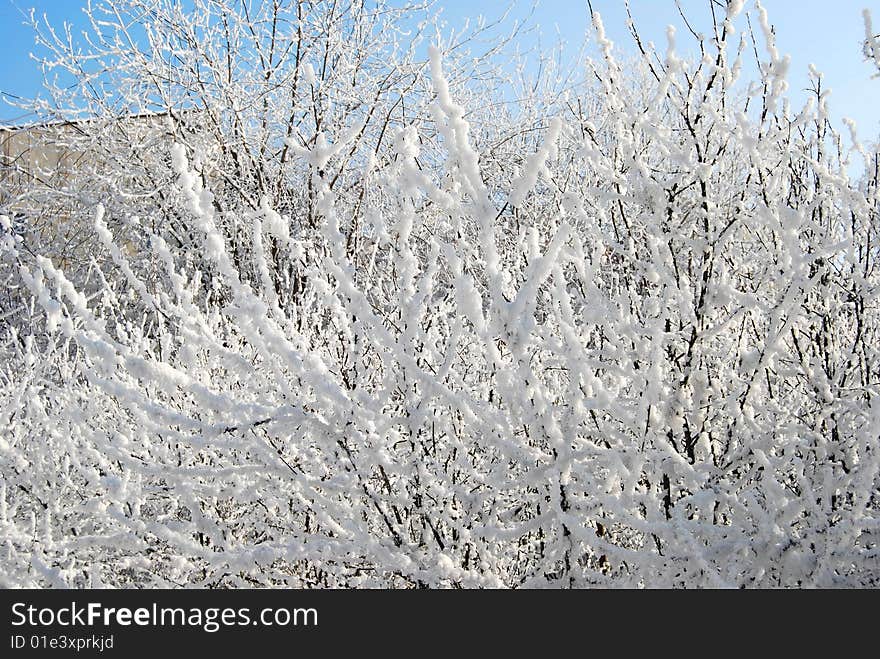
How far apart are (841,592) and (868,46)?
1.67m

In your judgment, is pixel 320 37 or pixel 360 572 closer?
pixel 360 572

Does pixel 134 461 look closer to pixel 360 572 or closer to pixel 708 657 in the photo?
pixel 360 572

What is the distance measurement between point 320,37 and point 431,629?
7.16 metres

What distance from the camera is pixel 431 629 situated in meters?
1.75

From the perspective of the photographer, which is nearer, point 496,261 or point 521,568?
point 496,261

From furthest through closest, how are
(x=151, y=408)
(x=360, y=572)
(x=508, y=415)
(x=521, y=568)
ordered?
(x=521, y=568) → (x=360, y=572) → (x=508, y=415) → (x=151, y=408)

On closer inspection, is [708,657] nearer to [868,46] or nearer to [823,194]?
[823,194]

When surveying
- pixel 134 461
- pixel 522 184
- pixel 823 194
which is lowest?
pixel 134 461

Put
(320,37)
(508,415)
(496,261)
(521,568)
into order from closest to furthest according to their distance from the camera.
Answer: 1. (496,261)
2. (508,415)
3. (521,568)
4. (320,37)

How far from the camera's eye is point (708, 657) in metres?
1.66

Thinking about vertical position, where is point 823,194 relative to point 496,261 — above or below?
above

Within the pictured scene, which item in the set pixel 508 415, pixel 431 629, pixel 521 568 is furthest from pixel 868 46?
pixel 431 629

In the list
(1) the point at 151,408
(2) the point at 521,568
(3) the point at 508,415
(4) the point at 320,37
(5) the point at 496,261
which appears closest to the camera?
(5) the point at 496,261

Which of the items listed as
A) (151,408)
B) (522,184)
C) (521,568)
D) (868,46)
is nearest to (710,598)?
(521,568)
